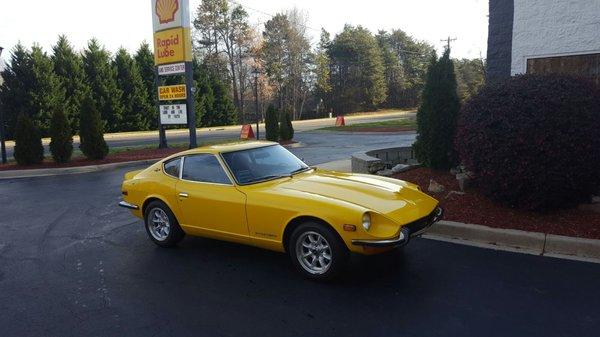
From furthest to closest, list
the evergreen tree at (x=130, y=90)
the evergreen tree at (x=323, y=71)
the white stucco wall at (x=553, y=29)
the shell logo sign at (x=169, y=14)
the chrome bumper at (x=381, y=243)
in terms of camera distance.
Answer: the evergreen tree at (x=323, y=71) < the evergreen tree at (x=130, y=90) < the shell logo sign at (x=169, y=14) < the white stucco wall at (x=553, y=29) < the chrome bumper at (x=381, y=243)

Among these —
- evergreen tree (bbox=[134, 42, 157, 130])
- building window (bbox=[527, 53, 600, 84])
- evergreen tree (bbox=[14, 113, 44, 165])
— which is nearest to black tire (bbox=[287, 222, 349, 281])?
building window (bbox=[527, 53, 600, 84])

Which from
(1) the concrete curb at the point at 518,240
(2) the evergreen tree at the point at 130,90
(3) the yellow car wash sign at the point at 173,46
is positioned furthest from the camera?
(2) the evergreen tree at the point at 130,90

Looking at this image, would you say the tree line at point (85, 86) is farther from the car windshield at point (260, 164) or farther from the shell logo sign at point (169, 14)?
the car windshield at point (260, 164)

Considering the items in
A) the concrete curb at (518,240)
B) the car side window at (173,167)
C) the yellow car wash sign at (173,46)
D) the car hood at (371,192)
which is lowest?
the concrete curb at (518,240)

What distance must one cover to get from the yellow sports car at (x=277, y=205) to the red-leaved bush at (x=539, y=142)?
134cm

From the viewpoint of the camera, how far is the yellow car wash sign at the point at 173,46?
18.5 meters

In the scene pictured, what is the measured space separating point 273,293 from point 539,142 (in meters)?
3.74

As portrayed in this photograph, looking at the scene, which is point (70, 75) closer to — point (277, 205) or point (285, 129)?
point (285, 129)

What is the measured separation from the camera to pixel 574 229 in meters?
5.73

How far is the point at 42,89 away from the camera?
32.6 metres

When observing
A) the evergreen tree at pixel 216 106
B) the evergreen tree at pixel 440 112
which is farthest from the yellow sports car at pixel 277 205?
the evergreen tree at pixel 216 106

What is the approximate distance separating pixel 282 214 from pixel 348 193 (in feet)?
2.41

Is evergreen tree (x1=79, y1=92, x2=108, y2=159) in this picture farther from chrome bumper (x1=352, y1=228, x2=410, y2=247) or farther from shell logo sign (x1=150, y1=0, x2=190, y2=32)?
chrome bumper (x1=352, y1=228, x2=410, y2=247)

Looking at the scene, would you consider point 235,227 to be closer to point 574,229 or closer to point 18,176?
point 574,229
